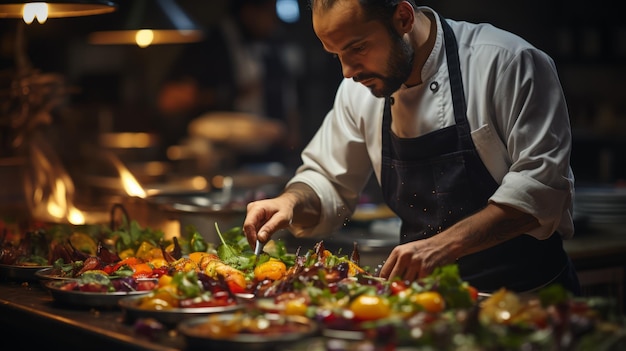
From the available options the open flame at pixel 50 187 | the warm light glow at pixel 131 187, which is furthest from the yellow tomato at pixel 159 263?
the open flame at pixel 50 187

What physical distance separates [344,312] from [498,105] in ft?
3.59

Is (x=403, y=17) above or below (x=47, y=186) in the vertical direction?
above

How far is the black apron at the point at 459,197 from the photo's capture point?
304 centimetres

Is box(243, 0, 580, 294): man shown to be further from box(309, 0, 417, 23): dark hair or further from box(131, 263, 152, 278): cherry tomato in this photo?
box(131, 263, 152, 278): cherry tomato

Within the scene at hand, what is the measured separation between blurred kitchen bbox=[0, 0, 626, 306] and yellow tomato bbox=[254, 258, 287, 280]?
1.14 m

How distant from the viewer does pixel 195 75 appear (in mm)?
9344

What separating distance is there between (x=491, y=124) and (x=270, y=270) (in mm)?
841

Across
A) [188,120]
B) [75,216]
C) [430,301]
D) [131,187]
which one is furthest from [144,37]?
[188,120]

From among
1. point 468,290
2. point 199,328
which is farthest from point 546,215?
point 199,328

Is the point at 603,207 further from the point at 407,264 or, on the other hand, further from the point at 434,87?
the point at 407,264

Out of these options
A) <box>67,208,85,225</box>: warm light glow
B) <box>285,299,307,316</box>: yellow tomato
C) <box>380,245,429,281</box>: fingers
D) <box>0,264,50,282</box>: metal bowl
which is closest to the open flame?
<box>67,208,85,225</box>: warm light glow

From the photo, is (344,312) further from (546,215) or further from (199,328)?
(546,215)

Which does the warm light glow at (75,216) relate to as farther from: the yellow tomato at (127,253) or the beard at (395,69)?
the beard at (395,69)

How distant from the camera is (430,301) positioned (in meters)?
2.17
